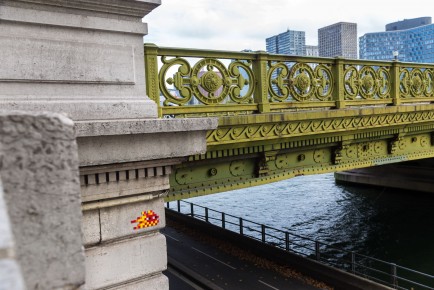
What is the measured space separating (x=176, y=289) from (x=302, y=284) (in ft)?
13.4

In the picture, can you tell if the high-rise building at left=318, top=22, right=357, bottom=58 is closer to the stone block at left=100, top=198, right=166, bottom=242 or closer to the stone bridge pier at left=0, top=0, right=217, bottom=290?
the stone bridge pier at left=0, top=0, right=217, bottom=290

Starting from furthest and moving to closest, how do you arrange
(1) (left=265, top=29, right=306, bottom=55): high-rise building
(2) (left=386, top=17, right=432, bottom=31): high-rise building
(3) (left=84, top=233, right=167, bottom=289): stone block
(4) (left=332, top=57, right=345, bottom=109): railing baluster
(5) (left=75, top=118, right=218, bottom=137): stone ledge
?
(2) (left=386, top=17, right=432, bottom=31): high-rise building < (1) (left=265, top=29, right=306, bottom=55): high-rise building < (4) (left=332, top=57, right=345, bottom=109): railing baluster < (3) (left=84, top=233, right=167, bottom=289): stone block < (5) (left=75, top=118, right=218, bottom=137): stone ledge

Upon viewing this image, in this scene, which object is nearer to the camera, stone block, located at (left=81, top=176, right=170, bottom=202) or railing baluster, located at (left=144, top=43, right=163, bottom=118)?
stone block, located at (left=81, top=176, right=170, bottom=202)

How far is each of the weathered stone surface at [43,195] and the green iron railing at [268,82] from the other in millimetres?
4564

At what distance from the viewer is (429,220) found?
22328 millimetres

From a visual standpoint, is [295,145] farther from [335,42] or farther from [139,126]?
[335,42]

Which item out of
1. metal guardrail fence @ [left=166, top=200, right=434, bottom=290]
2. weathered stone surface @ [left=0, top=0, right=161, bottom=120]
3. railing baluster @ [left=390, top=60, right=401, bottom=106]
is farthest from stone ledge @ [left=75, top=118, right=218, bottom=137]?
metal guardrail fence @ [left=166, top=200, right=434, bottom=290]

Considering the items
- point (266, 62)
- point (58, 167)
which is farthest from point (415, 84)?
point (58, 167)

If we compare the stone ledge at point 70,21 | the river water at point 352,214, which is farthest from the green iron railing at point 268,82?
the river water at point 352,214

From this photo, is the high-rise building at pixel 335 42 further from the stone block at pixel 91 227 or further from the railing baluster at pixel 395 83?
the stone block at pixel 91 227

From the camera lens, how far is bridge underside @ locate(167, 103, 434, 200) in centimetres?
764

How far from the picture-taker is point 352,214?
25.1 meters

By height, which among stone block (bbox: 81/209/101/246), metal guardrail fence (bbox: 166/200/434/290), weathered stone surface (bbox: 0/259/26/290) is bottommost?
metal guardrail fence (bbox: 166/200/434/290)

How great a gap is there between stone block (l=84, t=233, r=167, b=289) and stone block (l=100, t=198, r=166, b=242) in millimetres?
105
